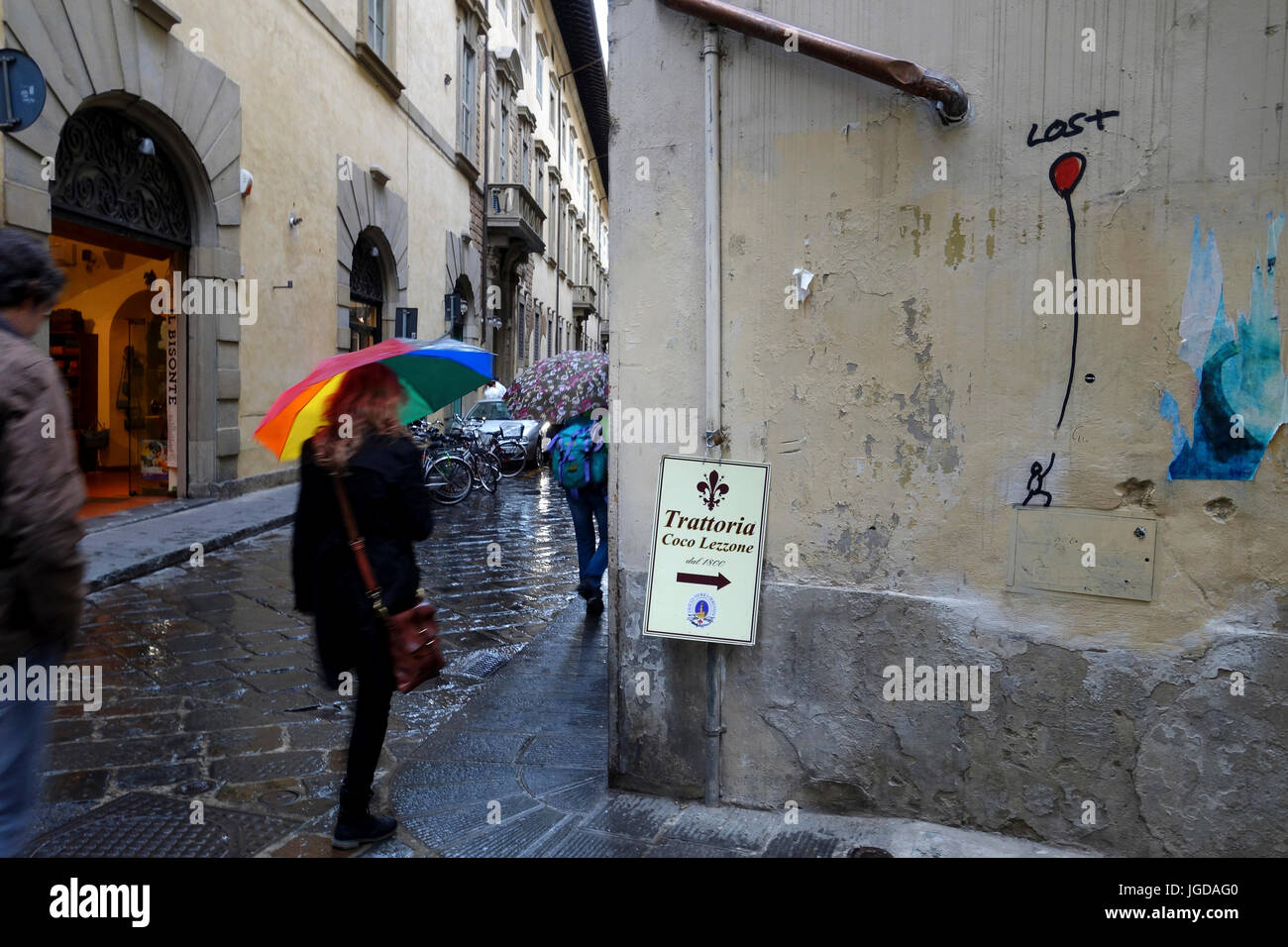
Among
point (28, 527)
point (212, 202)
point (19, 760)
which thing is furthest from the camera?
point (212, 202)

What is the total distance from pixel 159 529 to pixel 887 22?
759 cm

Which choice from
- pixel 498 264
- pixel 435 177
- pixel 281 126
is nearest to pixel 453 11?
pixel 435 177

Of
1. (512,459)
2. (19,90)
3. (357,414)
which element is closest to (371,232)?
(512,459)

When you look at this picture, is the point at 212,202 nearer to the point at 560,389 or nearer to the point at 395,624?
the point at 560,389

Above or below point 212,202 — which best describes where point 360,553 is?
below

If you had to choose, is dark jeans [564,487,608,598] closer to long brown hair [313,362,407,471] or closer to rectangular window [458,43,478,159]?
long brown hair [313,362,407,471]

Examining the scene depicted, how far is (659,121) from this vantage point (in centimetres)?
312

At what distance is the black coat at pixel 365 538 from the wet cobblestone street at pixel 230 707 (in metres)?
0.67

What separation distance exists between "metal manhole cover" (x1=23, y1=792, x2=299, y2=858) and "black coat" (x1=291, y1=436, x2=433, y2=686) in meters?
0.62

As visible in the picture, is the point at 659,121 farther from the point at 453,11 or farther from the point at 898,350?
the point at 453,11

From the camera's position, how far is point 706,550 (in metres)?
3.04

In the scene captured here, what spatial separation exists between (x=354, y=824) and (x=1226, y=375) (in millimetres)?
2896

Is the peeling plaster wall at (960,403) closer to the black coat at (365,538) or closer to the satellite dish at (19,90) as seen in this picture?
the black coat at (365,538)

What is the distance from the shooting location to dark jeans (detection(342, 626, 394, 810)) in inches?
110
